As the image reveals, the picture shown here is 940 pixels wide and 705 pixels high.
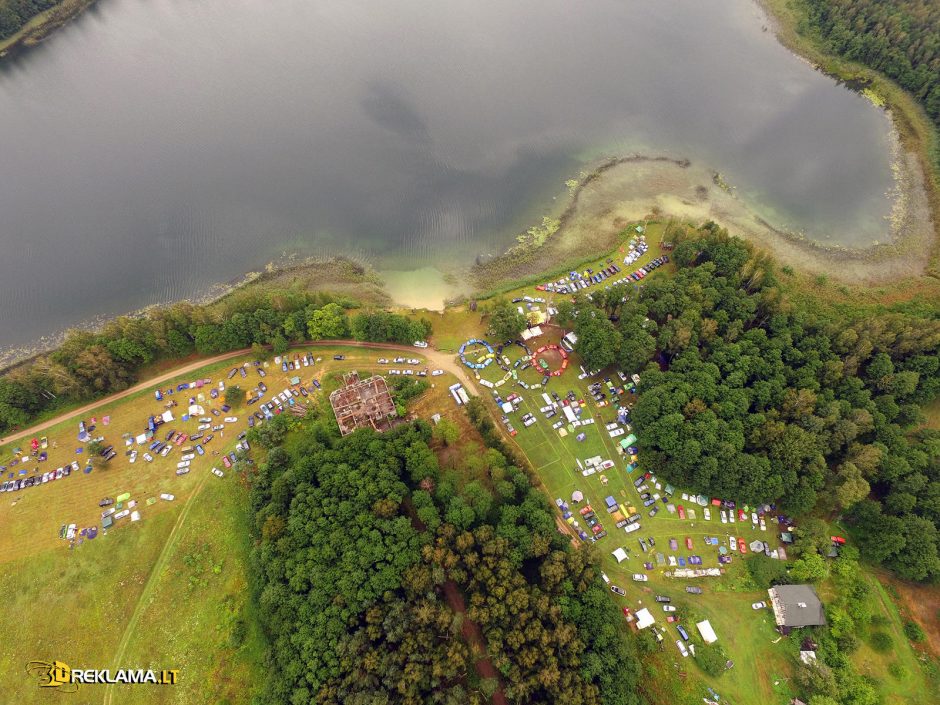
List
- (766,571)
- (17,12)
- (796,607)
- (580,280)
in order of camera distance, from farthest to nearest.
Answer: (17,12) < (580,280) < (766,571) < (796,607)

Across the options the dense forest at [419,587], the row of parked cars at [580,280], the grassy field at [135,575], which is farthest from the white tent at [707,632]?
the row of parked cars at [580,280]

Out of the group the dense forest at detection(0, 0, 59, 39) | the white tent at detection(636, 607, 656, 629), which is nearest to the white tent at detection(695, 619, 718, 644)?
the white tent at detection(636, 607, 656, 629)

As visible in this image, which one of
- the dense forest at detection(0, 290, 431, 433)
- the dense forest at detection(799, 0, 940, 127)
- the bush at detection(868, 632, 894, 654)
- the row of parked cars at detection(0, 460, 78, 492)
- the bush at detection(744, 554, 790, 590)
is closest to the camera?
the bush at detection(868, 632, 894, 654)

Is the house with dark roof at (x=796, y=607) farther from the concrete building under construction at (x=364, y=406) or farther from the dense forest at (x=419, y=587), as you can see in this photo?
the concrete building under construction at (x=364, y=406)

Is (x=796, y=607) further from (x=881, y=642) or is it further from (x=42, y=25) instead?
(x=42, y=25)

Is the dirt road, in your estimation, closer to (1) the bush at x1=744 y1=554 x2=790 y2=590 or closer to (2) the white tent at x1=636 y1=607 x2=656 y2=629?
(2) the white tent at x1=636 y1=607 x2=656 y2=629

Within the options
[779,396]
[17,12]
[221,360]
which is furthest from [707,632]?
[17,12]

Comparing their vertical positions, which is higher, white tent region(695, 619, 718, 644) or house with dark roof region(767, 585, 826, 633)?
white tent region(695, 619, 718, 644)

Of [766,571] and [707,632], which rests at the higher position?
[766,571]
